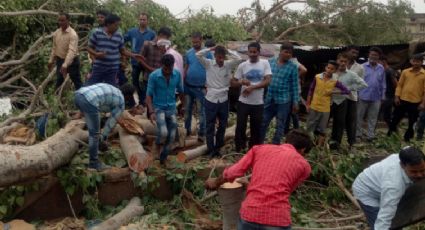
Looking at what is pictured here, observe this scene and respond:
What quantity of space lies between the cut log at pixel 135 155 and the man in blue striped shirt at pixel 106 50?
1.12 metres

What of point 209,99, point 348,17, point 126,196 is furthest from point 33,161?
point 348,17

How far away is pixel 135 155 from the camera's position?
18.9ft

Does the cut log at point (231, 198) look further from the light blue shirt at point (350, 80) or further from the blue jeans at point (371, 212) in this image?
the light blue shirt at point (350, 80)

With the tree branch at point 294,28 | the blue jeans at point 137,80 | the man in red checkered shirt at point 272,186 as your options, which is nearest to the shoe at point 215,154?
the blue jeans at point 137,80

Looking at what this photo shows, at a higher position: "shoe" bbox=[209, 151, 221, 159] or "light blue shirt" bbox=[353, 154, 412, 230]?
"light blue shirt" bbox=[353, 154, 412, 230]

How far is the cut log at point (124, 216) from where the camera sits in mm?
5105

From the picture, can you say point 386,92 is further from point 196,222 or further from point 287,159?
point 287,159

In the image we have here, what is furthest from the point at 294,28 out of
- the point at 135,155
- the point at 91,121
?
the point at 91,121

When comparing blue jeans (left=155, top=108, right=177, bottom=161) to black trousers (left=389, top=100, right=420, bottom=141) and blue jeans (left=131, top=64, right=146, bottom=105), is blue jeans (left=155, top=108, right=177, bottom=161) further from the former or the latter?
black trousers (left=389, top=100, right=420, bottom=141)

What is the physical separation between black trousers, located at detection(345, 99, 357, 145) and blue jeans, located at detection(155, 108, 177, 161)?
2806 mm

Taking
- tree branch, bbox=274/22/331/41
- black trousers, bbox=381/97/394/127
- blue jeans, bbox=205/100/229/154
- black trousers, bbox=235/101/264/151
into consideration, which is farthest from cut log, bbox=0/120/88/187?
tree branch, bbox=274/22/331/41

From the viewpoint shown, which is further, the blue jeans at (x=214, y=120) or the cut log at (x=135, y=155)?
the blue jeans at (x=214, y=120)

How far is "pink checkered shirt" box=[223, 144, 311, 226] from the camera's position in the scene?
3566mm

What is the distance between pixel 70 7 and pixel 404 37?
12975 mm
